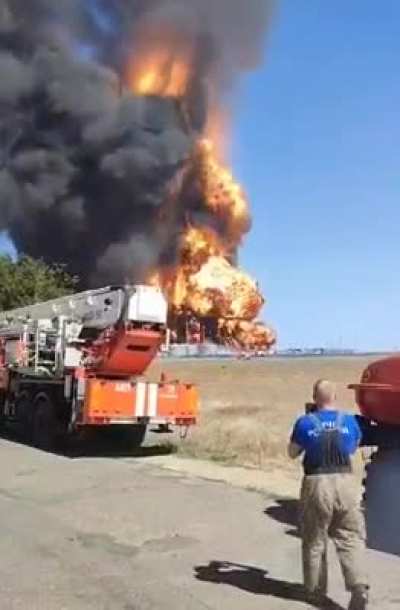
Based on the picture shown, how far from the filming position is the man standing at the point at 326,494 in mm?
6039

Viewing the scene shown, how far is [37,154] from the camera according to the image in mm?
70812

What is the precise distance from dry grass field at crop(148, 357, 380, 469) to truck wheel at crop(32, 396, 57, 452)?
2294 mm

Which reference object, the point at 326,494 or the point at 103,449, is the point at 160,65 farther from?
the point at 326,494

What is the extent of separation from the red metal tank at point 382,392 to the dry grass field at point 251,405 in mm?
Answer: 5196

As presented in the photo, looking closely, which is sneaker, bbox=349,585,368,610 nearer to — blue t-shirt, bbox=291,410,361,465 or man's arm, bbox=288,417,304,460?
blue t-shirt, bbox=291,410,361,465

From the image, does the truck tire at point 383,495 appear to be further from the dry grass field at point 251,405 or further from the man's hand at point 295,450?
the dry grass field at point 251,405

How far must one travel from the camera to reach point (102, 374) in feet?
52.1

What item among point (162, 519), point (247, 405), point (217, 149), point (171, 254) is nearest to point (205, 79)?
point (217, 149)

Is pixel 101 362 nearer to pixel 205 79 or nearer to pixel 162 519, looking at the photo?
pixel 162 519

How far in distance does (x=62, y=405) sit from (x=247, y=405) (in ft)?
39.5

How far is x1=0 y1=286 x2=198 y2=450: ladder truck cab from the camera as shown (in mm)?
15164

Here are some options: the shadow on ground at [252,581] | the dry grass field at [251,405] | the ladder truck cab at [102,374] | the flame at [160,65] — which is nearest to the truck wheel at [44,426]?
the ladder truck cab at [102,374]

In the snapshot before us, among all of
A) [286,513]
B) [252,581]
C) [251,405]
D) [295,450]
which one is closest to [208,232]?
[251,405]

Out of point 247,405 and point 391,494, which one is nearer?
point 391,494
